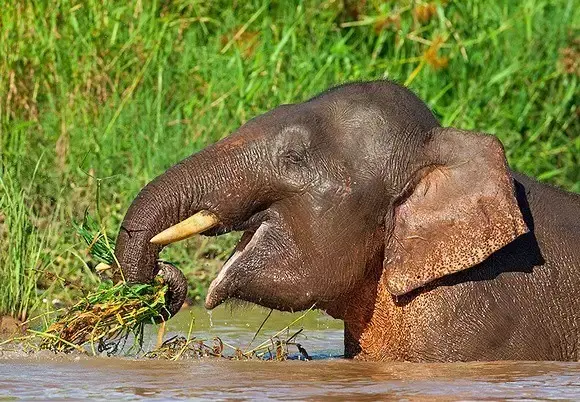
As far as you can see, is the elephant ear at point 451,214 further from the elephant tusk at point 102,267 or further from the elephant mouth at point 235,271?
the elephant tusk at point 102,267

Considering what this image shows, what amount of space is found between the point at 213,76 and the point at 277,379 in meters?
4.80

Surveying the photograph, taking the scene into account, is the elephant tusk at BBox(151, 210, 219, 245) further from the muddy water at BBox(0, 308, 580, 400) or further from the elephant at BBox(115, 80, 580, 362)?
the muddy water at BBox(0, 308, 580, 400)

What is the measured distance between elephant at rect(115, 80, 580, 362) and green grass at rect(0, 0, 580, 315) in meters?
2.62

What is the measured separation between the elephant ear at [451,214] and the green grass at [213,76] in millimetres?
2846

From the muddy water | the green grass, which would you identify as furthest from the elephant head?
the green grass

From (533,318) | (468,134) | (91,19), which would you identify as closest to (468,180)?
(468,134)

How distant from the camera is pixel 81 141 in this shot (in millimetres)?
10016

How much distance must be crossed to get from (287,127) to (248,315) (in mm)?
2706

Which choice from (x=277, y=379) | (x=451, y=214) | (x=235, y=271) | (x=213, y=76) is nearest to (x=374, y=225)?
(x=451, y=214)

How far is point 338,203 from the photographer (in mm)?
6500

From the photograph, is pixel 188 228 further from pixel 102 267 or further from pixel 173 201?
pixel 102 267

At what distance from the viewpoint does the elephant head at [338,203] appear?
643 centimetres

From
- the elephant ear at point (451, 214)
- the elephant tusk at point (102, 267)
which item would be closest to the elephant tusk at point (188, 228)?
the elephant tusk at point (102, 267)

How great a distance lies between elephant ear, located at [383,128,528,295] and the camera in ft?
21.3
